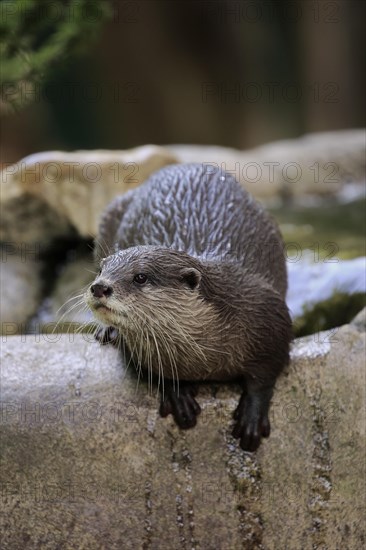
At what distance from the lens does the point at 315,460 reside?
6.40ft

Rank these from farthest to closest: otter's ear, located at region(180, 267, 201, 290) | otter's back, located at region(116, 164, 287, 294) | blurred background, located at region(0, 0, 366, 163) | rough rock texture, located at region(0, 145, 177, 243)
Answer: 1. blurred background, located at region(0, 0, 366, 163)
2. rough rock texture, located at region(0, 145, 177, 243)
3. otter's back, located at region(116, 164, 287, 294)
4. otter's ear, located at region(180, 267, 201, 290)

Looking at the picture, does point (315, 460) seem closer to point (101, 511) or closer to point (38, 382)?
point (101, 511)

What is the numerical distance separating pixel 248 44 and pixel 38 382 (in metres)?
7.41

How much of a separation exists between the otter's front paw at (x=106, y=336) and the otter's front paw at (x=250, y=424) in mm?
419

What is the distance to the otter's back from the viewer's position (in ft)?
7.51

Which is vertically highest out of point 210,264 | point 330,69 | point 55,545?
point 210,264

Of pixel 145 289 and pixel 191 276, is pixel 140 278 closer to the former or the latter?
pixel 145 289

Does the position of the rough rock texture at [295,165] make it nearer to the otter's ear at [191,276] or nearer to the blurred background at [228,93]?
the blurred background at [228,93]

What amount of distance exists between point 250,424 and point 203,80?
24.6ft

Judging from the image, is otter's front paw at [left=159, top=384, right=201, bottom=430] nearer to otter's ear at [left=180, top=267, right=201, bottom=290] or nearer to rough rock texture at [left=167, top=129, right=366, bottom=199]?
otter's ear at [left=180, top=267, right=201, bottom=290]

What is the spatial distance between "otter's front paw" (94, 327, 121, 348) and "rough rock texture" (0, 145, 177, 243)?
1100 millimetres

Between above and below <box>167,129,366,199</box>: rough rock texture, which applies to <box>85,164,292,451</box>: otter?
above

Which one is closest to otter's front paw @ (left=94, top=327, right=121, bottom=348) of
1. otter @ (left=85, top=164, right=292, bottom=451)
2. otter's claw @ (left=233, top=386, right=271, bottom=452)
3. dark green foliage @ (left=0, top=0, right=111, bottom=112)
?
otter @ (left=85, top=164, right=292, bottom=451)

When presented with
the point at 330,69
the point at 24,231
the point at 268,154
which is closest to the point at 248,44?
the point at 330,69
